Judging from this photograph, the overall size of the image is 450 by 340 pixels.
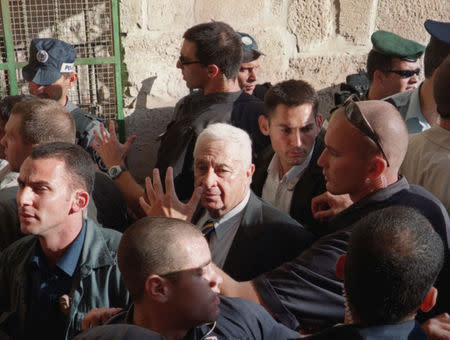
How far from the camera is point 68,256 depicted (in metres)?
2.51

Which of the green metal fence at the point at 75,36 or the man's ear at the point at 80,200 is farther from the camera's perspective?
the green metal fence at the point at 75,36

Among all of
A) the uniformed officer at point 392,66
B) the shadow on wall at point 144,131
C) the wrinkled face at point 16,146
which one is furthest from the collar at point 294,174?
the shadow on wall at point 144,131

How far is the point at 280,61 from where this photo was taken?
507 centimetres

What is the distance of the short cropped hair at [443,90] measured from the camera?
2566mm

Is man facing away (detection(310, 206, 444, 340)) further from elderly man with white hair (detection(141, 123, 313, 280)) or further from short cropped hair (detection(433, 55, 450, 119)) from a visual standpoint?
short cropped hair (detection(433, 55, 450, 119))

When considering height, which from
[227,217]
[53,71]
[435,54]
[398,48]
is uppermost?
[435,54]

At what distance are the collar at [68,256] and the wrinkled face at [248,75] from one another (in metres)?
2.48

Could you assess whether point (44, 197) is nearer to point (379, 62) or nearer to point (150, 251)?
point (150, 251)

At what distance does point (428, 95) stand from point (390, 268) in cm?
209

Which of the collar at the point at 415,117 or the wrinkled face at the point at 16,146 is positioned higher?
the collar at the point at 415,117

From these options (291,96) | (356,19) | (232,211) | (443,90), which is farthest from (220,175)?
(356,19)

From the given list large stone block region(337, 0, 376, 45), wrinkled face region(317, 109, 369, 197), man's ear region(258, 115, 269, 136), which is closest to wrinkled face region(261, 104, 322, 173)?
man's ear region(258, 115, 269, 136)

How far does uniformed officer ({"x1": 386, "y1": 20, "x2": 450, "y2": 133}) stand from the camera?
136 inches

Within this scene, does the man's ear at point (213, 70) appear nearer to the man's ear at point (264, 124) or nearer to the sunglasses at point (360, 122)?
the man's ear at point (264, 124)
